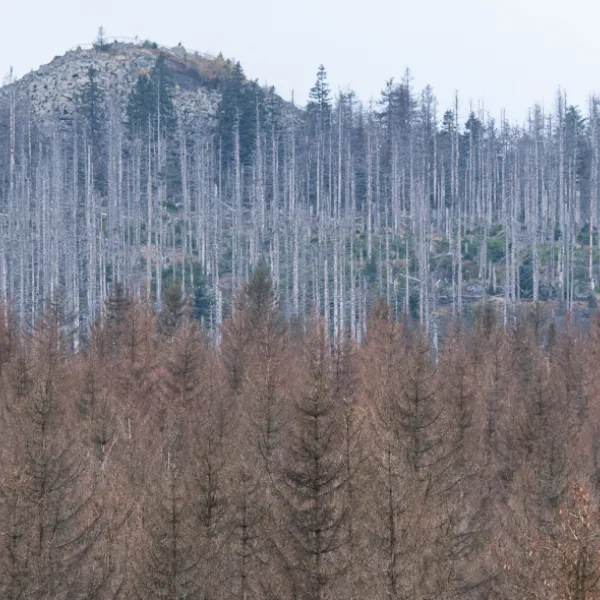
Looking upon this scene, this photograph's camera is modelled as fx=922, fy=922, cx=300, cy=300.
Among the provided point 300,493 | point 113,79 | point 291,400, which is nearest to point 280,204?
point 113,79

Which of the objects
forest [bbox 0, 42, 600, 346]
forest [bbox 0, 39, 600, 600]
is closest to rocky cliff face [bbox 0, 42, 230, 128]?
forest [bbox 0, 42, 600, 346]

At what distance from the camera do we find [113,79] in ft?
339

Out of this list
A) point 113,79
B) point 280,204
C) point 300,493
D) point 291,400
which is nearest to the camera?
point 300,493

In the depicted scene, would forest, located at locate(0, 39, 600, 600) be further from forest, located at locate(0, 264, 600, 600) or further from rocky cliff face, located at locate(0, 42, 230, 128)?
rocky cliff face, located at locate(0, 42, 230, 128)

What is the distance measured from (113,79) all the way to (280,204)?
86.4ft

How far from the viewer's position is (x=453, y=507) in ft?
83.7

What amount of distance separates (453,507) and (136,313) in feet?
80.5

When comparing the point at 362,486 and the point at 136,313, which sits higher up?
the point at 136,313

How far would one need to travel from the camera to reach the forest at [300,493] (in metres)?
21.9

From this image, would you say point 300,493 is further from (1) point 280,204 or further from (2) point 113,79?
(2) point 113,79

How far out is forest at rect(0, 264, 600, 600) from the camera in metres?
21.9

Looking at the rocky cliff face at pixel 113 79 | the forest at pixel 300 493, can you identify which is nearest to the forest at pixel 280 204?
the rocky cliff face at pixel 113 79

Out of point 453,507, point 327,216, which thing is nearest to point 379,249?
point 327,216

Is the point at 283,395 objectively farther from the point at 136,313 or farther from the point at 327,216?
the point at 327,216
